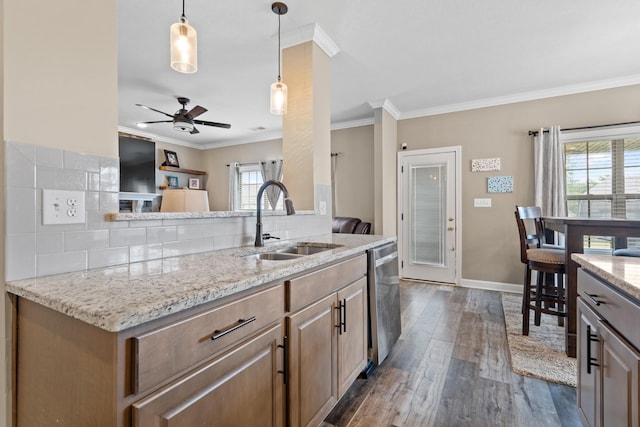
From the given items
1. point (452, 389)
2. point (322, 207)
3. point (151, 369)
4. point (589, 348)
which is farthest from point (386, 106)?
point (151, 369)

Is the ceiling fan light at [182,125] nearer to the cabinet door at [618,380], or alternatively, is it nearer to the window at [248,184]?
the window at [248,184]

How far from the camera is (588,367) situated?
1.25 m

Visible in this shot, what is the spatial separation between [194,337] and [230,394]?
0.26m

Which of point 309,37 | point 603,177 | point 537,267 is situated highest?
point 309,37

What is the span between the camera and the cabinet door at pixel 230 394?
0.73 meters

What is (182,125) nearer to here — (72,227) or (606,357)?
→ (72,227)

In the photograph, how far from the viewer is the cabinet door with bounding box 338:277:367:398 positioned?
1.63 metres

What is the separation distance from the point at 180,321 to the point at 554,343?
3010 millimetres

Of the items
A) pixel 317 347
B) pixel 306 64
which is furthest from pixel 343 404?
pixel 306 64

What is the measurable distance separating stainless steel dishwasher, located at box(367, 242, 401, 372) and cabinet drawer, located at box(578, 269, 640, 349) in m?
1.06

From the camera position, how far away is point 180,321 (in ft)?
2.54

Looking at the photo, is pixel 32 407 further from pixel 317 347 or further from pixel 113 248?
pixel 317 347

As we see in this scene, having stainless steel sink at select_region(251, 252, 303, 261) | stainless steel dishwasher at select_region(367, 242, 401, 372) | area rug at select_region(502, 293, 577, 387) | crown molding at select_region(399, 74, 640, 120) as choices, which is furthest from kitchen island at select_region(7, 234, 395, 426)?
crown molding at select_region(399, 74, 640, 120)

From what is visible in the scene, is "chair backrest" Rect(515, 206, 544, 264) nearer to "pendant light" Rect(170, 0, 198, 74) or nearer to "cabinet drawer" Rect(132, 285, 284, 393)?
"cabinet drawer" Rect(132, 285, 284, 393)
